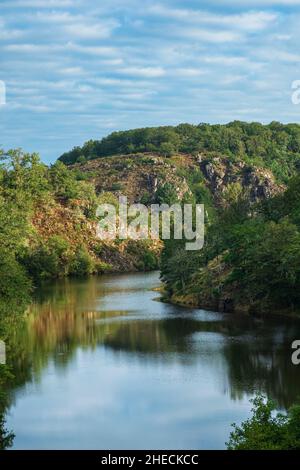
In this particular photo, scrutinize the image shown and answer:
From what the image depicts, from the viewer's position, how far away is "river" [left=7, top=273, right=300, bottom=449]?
4256cm

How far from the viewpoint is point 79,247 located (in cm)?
14812

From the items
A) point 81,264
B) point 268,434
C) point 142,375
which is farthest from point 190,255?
point 268,434

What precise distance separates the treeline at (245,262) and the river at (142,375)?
10.9ft

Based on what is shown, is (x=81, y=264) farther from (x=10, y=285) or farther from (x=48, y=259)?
(x=10, y=285)

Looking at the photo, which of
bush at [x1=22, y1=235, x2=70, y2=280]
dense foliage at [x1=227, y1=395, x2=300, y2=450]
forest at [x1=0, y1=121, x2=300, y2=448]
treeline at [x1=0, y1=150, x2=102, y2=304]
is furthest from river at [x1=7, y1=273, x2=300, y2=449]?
bush at [x1=22, y1=235, x2=70, y2=280]

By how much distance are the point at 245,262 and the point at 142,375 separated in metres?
28.9

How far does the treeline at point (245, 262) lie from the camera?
251ft

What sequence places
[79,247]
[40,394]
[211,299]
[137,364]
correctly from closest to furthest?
[40,394] → [137,364] → [211,299] → [79,247]

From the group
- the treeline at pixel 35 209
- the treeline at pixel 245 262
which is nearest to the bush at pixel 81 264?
the treeline at pixel 35 209

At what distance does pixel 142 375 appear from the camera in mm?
55688

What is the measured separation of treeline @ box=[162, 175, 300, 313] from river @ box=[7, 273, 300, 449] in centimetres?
332
